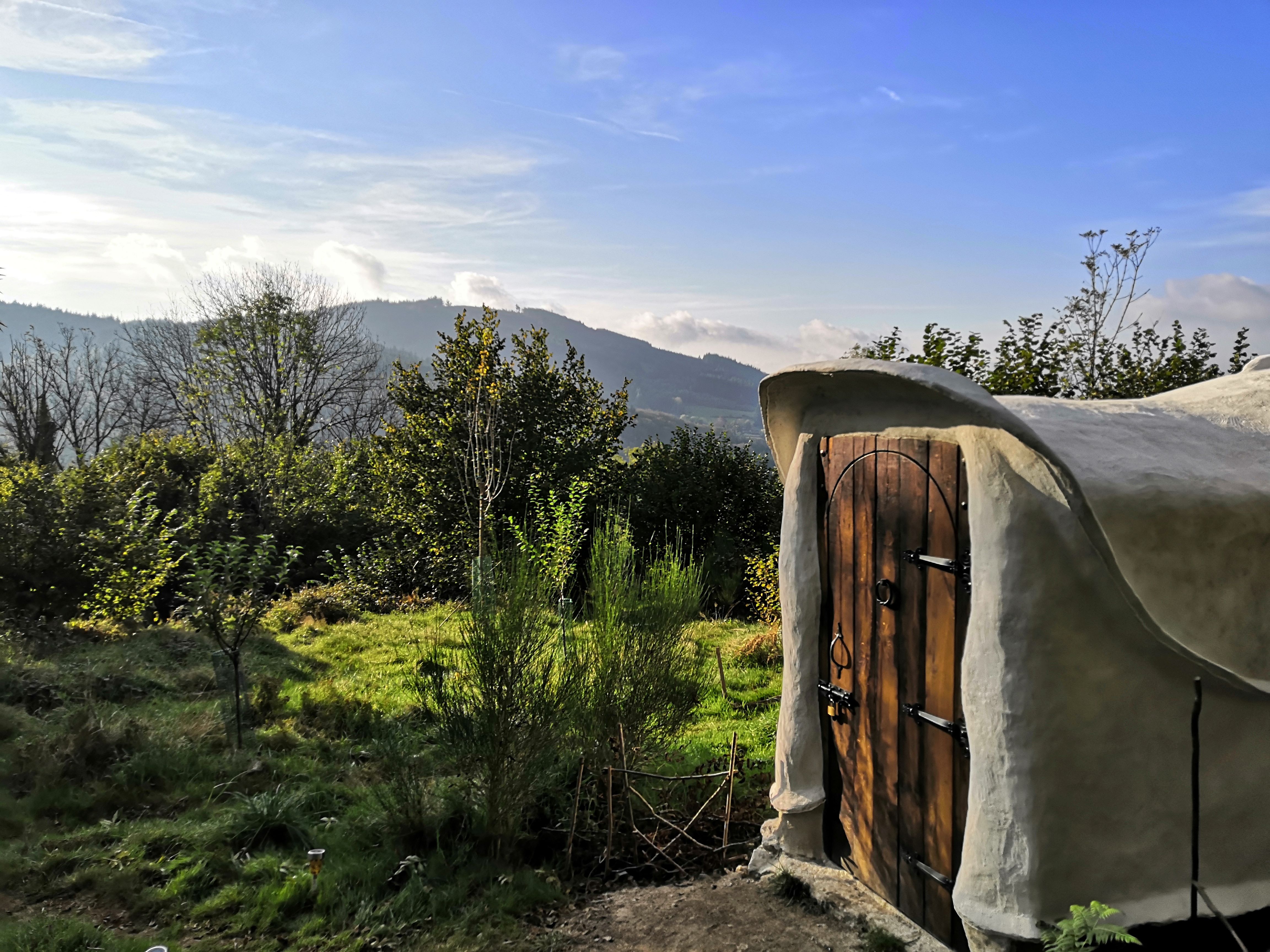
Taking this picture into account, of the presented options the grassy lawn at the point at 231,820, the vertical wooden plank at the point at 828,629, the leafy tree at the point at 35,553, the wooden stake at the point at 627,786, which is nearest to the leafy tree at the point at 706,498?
the grassy lawn at the point at 231,820

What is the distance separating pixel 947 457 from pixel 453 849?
3.66m

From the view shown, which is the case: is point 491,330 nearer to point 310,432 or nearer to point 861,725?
point 861,725

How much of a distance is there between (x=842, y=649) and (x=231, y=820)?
409cm

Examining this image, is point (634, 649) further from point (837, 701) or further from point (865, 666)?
point (865, 666)

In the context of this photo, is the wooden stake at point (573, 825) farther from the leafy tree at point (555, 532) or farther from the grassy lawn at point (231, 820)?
the leafy tree at point (555, 532)

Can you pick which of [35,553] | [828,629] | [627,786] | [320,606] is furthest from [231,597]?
[828,629]

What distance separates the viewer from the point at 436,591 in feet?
47.7

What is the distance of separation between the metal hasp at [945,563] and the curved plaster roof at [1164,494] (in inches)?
21.5

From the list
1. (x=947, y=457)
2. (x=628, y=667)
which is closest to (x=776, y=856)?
(x=628, y=667)

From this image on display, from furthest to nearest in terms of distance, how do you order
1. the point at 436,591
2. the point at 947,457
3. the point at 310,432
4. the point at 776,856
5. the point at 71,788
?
1. the point at 310,432
2. the point at 436,591
3. the point at 71,788
4. the point at 776,856
5. the point at 947,457

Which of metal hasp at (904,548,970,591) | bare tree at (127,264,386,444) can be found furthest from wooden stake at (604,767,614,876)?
bare tree at (127,264,386,444)

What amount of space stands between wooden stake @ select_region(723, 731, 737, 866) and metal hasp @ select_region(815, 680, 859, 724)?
69 cm

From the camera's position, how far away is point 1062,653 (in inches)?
118

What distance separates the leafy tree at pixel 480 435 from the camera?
13.8 metres
